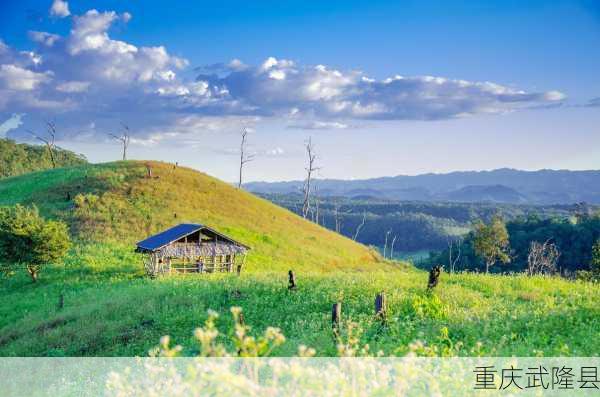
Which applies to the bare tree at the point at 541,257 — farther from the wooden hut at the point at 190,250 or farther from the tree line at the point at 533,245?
the wooden hut at the point at 190,250

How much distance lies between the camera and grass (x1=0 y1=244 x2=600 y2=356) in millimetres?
14703

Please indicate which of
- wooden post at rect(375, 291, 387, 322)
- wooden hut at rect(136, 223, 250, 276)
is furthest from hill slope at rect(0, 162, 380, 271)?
wooden post at rect(375, 291, 387, 322)

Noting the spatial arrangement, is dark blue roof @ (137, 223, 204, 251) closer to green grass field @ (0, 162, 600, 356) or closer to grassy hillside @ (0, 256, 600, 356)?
green grass field @ (0, 162, 600, 356)

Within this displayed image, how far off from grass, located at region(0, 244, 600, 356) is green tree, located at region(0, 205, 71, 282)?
4994mm

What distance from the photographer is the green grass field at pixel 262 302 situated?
1531 centimetres

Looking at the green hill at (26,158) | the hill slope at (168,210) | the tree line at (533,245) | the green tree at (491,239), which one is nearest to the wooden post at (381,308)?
the hill slope at (168,210)

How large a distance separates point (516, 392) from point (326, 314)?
11042 millimetres

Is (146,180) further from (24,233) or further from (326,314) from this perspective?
(326,314)

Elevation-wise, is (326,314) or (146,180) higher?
(146,180)

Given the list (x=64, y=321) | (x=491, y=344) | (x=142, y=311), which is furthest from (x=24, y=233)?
(x=491, y=344)

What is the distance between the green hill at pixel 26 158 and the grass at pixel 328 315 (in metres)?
127

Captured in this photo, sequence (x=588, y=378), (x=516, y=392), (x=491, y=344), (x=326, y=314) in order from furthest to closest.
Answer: (x=326, y=314) → (x=491, y=344) → (x=588, y=378) → (x=516, y=392)

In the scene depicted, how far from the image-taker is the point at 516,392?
9148 mm

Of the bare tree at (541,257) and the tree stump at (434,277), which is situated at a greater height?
the tree stump at (434,277)
